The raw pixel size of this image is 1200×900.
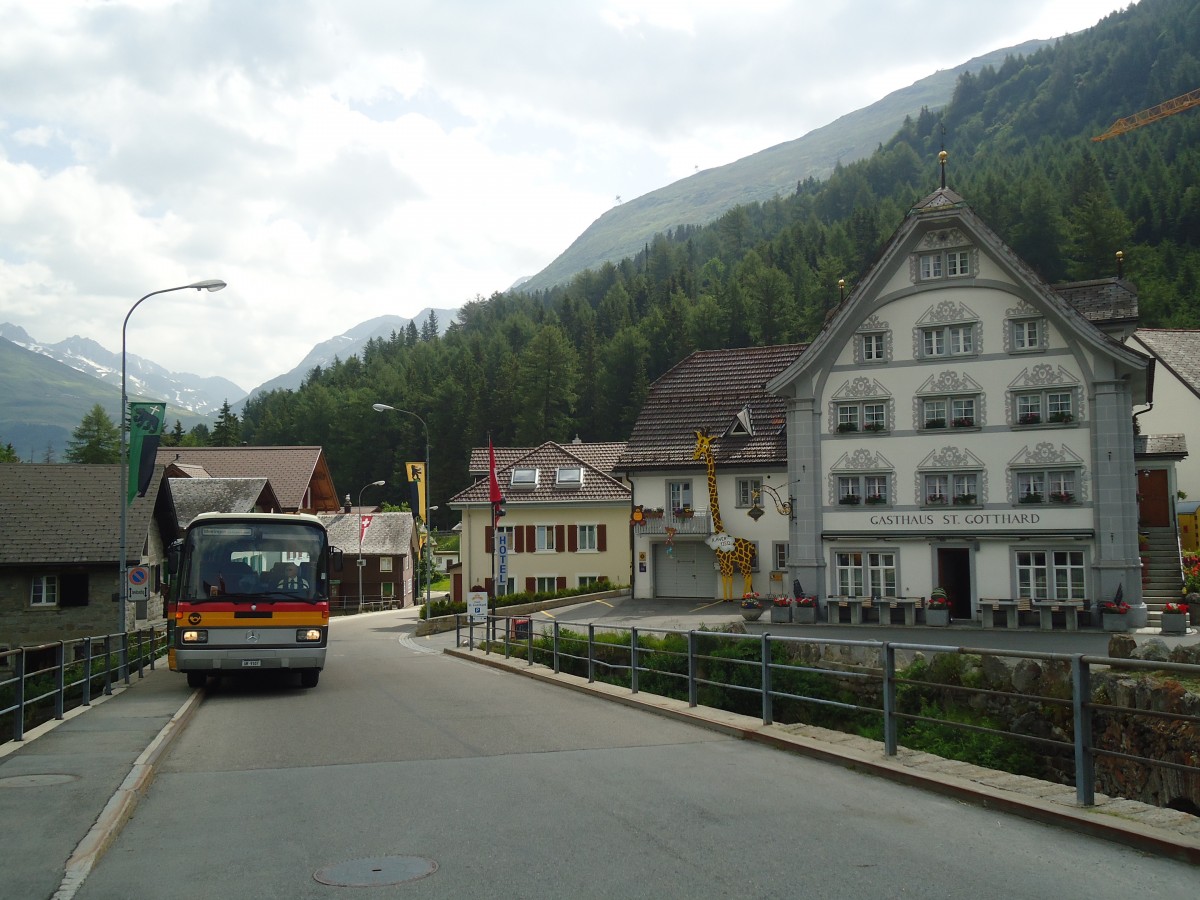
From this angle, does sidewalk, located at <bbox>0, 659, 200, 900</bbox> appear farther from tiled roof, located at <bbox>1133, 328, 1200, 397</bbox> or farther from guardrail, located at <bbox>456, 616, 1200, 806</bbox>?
tiled roof, located at <bbox>1133, 328, 1200, 397</bbox>

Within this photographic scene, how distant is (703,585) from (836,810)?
36.3 m

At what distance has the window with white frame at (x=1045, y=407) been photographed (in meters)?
33.8

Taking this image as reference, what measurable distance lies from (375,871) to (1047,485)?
3090cm

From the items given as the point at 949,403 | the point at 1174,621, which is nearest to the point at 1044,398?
the point at 949,403

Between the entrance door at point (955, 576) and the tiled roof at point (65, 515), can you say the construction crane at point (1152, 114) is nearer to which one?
the entrance door at point (955, 576)

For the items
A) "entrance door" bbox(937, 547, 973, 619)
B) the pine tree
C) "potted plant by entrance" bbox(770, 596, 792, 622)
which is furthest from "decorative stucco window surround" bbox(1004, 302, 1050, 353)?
the pine tree

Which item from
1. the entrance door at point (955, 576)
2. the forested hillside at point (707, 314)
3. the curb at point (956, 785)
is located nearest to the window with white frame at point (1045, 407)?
the entrance door at point (955, 576)

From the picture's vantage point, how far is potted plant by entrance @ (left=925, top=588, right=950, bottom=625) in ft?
110

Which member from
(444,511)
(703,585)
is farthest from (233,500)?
(444,511)

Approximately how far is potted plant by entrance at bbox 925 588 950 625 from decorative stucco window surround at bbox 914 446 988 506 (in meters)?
3.08

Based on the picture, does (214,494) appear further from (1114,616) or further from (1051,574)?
(1114,616)

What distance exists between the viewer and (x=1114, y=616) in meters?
31.5

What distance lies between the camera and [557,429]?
113 metres

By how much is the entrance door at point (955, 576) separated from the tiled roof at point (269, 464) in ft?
168
